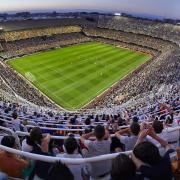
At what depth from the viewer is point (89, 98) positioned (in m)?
33.9

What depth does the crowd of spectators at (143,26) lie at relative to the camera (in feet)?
261

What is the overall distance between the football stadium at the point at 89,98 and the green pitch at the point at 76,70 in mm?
135

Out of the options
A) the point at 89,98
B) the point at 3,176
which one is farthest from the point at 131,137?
the point at 89,98

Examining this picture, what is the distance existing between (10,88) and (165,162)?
31.2 meters

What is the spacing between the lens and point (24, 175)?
487 cm

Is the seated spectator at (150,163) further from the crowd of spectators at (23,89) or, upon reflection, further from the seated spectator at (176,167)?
the crowd of spectators at (23,89)

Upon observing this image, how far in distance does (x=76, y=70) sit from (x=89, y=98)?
13.4 meters

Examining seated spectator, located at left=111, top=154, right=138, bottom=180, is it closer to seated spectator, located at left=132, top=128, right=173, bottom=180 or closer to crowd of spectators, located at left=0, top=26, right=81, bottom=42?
seated spectator, located at left=132, top=128, right=173, bottom=180

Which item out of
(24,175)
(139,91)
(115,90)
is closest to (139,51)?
(115,90)

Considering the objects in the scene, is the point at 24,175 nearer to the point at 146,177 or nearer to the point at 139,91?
the point at 146,177

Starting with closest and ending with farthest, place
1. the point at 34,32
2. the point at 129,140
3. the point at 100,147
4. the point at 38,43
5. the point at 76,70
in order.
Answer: the point at 100,147
the point at 129,140
the point at 76,70
the point at 38,43
the point at 34,32

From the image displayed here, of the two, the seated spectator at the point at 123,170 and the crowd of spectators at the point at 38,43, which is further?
the crowd of spectators at the point at 38,43

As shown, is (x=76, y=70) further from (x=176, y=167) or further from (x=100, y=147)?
(x=176, y=167)

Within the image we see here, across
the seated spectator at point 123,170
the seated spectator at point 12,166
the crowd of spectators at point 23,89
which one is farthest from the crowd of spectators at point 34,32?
the seated spectator at point 123,170
